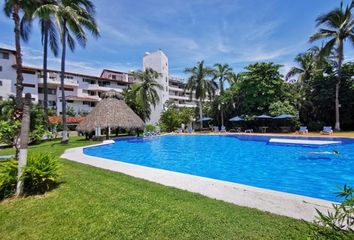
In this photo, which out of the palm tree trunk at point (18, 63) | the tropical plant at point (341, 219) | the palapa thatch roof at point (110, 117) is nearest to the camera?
the tropical plant at point (341, 219)

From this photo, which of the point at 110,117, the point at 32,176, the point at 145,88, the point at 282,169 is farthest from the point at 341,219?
the point at 145,88

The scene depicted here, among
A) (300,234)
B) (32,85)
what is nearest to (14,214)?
(300,234)

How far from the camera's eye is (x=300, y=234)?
332 centimetres

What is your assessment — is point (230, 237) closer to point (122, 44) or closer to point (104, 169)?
point (104, 169)

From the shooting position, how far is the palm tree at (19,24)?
31.5 ft

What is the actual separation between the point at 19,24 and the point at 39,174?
366 inches

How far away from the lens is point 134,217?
13.4 ft

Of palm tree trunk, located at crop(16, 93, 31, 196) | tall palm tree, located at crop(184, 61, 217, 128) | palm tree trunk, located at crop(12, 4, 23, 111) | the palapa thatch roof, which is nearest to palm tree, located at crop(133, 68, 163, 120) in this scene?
the palapa thatch roof

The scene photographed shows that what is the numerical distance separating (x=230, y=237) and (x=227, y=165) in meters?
8.31

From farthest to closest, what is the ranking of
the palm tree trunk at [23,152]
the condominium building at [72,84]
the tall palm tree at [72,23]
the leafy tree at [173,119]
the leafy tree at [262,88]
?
the leafy tree at [173,119] → the condominium building at [72,84] → the leafy tree at [262,88] → the tall palm tree at [72,23] → the palm tree trunk at [23,152]

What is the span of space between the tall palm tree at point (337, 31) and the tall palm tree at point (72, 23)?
2298 centimetres

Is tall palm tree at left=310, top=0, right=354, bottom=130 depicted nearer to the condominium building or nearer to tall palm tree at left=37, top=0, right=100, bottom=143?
the condominium building

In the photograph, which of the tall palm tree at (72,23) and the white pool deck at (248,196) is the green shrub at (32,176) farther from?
the tall palm tree at (72,23)

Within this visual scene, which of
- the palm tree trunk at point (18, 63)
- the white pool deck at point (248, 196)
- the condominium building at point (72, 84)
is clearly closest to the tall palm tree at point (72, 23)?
the palm tree trunk at point (18, 63)
